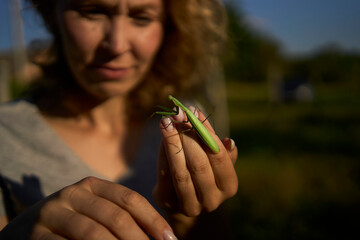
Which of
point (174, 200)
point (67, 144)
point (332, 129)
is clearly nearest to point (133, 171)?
point (67, 144)

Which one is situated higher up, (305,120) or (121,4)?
(121,4)

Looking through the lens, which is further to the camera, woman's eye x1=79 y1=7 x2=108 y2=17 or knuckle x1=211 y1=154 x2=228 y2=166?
woman's eye x1=79 y1=7 x2=108 y2=17

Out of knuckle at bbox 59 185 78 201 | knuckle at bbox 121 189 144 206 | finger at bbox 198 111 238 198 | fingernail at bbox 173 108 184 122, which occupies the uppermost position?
fingernail at bbox 173 108 184 122

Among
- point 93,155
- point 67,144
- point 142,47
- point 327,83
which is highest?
point 142,47

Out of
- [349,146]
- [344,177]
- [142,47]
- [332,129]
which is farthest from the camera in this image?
[332,129]

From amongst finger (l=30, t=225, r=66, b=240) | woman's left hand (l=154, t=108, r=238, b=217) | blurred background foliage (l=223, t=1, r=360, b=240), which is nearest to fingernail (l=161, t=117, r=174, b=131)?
woman's left hand (l=154, t=108, r=238, b=217)

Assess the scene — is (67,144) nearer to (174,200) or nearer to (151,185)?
(151,185)

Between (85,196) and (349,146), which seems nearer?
(85,196)

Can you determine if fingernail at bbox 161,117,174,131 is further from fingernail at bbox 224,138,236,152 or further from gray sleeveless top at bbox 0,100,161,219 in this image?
gray sleeveless top at bbox 0,100,161,219
